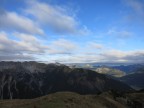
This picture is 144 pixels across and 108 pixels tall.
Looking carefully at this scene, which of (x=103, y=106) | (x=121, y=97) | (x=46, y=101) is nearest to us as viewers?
(x=46, y=101)

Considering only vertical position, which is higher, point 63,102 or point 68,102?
point 63,102

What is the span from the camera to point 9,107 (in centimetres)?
7744

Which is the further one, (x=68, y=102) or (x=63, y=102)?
(x=68, y=102)

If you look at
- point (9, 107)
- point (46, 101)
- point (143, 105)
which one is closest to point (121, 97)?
point (143, 105)

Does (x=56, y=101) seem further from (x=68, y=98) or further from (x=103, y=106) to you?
(x=103, y=106)

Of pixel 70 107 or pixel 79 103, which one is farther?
pixel 79 103

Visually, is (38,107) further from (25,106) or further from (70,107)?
(70,107)

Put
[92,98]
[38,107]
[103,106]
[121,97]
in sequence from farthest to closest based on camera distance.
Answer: [121,97], [92,98], [103,106], [38,107]

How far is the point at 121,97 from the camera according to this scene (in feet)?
369

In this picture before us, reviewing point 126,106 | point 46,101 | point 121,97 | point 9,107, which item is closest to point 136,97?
point 121,97

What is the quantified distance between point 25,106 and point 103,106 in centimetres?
2777

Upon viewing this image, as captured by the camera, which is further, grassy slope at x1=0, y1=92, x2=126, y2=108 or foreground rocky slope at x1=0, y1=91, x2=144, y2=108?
foreground rocky slope at x1=0, y1=91, x2=144, y2=108

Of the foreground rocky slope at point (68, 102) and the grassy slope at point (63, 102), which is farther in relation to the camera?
the foreground rocky slope at point (68, 102)

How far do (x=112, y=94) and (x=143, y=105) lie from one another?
591 inches
